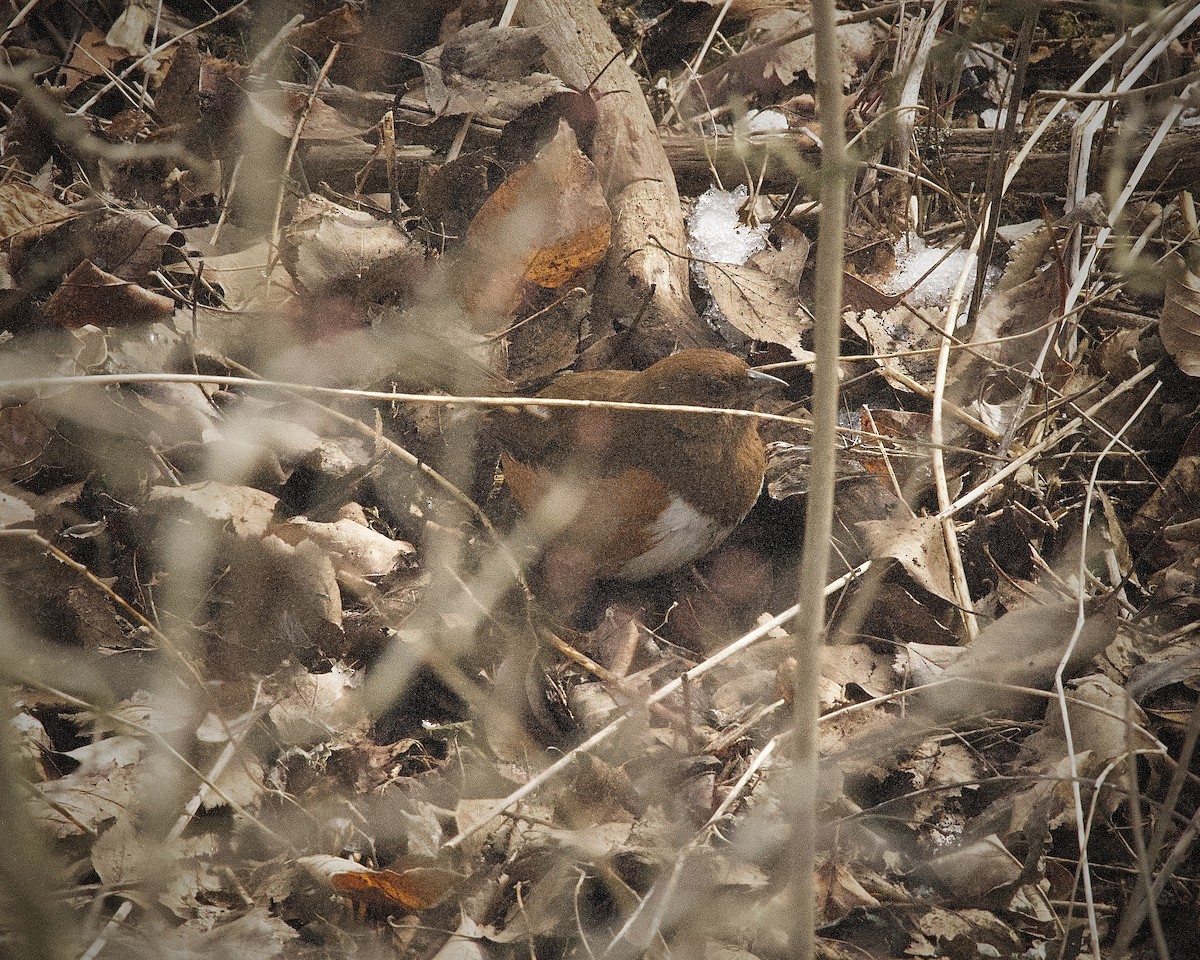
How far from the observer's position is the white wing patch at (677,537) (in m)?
2.50

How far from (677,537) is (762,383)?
1.72ft

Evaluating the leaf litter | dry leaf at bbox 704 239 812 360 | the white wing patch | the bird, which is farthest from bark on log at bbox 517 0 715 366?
the white wing patch

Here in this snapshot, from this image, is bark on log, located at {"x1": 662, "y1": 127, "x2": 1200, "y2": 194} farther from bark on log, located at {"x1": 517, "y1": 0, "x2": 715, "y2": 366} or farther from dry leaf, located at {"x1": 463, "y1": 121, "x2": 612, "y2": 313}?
dry leaf, located at {"x1": 463, "y1": 121, "x2": 612, "y2": 313}

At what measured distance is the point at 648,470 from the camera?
2525 millimetres

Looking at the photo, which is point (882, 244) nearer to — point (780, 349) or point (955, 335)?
point (955, 335)

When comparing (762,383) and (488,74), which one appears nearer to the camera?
(762,383)

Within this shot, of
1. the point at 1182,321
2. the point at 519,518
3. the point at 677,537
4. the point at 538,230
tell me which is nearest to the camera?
the point at 677,537

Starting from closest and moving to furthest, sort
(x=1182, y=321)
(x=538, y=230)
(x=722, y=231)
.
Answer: (x=1182, y=321) < (x=538, y=230) < (x=722, y=231)

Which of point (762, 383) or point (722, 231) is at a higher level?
point (722, 231)

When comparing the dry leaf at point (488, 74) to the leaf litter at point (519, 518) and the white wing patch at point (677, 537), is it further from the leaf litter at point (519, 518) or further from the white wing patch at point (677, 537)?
the white wing patch at point (677, 537)

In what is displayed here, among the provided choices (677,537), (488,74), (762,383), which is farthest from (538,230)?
(677,537)

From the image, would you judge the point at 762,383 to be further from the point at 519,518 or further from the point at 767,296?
the point at 519,518

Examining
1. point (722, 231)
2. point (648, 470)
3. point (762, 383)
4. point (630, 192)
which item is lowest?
point (648, 470)

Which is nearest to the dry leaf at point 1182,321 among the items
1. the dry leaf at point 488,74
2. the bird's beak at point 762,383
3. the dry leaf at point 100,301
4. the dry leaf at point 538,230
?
the bird's beak at point 762,383
